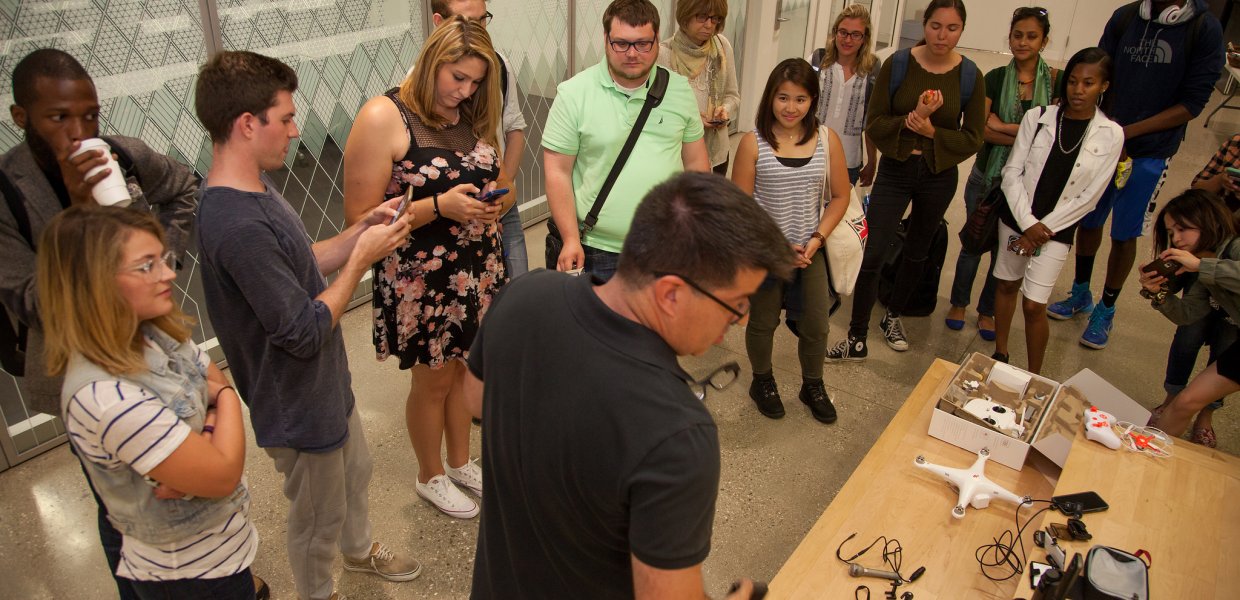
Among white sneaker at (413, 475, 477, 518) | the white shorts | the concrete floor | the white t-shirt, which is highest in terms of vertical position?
the white t-shirt

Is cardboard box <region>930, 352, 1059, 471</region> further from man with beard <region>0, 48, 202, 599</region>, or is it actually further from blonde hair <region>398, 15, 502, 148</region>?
man with beard <region>0, 48, 202, 599</region>

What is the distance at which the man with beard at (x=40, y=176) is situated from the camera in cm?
186

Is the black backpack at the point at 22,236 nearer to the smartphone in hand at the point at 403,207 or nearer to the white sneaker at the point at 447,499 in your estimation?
the smartphone in hand at the point at 403,207

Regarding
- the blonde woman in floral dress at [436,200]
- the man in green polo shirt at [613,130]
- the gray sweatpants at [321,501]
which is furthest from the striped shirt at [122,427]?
the man in green polo shirt at [613,130]

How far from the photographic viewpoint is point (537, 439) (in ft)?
3.84

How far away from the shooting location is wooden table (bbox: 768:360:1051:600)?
6.57 feet

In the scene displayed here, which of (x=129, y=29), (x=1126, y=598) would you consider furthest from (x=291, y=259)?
(x=1126, y=598)

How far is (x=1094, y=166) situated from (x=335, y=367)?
3038 millimetres

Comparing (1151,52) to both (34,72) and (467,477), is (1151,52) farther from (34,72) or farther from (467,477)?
(34,72)

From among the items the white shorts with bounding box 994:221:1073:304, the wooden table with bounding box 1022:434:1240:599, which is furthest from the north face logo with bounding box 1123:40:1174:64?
the wooden table with bounding box 1022:434:1240:599

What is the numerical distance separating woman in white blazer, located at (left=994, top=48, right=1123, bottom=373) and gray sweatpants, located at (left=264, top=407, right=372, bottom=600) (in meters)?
2.83

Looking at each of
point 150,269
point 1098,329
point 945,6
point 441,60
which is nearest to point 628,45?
point 441,60

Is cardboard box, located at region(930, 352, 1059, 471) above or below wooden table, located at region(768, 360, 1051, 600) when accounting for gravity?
above

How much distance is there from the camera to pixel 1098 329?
4.03 metres
